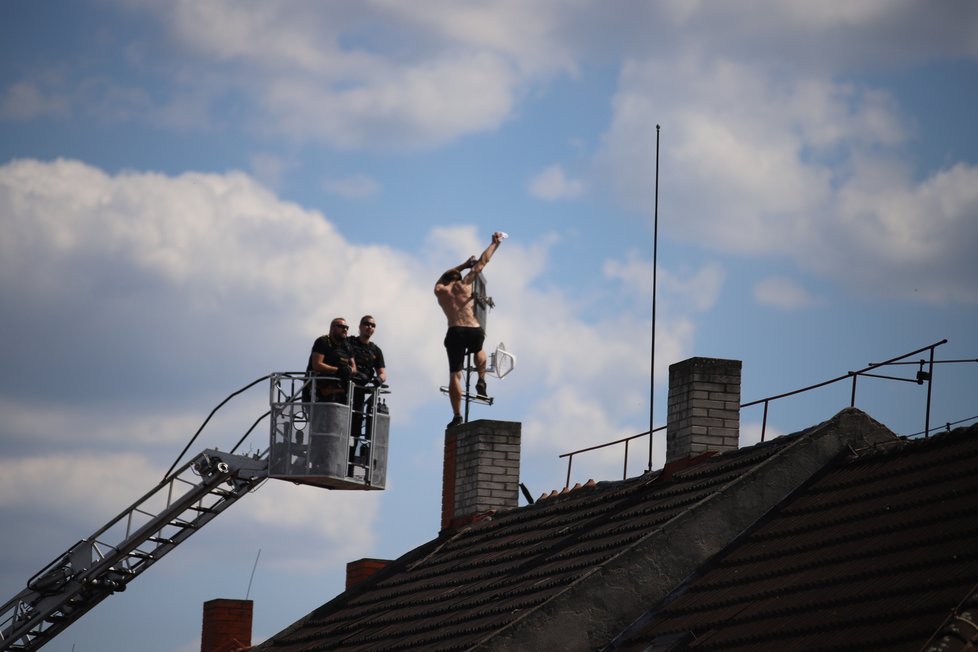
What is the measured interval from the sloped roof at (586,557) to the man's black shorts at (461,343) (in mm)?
3156

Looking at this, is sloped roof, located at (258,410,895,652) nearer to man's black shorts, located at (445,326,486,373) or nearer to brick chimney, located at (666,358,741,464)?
brick chimney, located at (666,358,741,464)

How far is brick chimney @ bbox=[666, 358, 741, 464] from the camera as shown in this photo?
54.8ft

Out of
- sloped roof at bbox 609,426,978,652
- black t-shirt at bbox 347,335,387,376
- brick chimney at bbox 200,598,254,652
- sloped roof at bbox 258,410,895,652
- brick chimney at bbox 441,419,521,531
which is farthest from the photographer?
brick chimney at bbox 200,598,254,652

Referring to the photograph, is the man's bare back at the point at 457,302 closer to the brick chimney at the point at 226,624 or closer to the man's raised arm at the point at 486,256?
the man's raised arm at the point at 486,256

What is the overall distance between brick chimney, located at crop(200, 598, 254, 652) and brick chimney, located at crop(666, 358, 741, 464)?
899 centimetres

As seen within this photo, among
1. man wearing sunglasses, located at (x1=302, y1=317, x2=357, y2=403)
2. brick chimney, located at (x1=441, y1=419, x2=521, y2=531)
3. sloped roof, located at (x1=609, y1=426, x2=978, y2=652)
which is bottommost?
sloped roof, located at (x1=609, y1=426, x2=978, y2=652)

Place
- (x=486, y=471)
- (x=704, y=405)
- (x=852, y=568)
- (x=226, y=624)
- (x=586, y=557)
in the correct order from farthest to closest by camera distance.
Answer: (x=226, y=624) → (x=486, y=471) → (x=704, y=405) → (x=586, y=557) → (x=852, y=568)

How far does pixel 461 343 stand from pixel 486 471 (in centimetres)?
211

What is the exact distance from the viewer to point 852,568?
12914 millimetres

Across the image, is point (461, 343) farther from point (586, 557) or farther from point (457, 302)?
point (586, 557)

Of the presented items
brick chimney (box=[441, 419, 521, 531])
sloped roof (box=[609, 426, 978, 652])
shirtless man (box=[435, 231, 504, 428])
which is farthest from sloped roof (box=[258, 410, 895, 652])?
shirtless man (box=[435, 231, 504, 428])

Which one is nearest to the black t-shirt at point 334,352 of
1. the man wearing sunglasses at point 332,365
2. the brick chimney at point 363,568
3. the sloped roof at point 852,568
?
the man wearing sunglasses at point 332,365

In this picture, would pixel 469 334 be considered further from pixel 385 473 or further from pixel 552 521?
pixel 552 521

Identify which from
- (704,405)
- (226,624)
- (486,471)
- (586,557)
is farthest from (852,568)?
(226,624)
